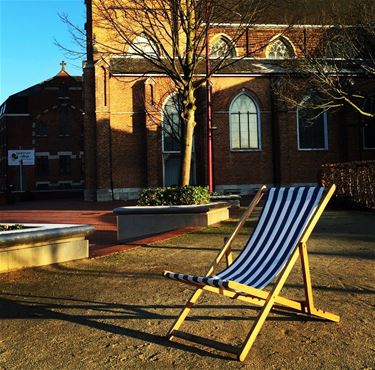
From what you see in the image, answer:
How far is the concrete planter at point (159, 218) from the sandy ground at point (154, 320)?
4.02m

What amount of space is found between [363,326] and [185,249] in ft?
14.7

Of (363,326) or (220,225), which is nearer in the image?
(363,326)

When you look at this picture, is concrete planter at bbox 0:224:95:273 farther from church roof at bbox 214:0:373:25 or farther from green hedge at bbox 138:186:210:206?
church roof at bbox 214:0:373:25

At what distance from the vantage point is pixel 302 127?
1238 inches

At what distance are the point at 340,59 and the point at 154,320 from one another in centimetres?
2075

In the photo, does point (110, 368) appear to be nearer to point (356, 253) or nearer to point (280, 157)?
point (356, 253)

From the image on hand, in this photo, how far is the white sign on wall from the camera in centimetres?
4259

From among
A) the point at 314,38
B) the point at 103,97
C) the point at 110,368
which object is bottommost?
the point at 110,368

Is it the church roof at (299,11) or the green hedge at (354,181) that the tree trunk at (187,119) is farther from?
the green hedge at (354,181)

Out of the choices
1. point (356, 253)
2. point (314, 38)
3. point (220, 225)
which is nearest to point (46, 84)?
point (314, 38)

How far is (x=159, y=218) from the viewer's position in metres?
11.7

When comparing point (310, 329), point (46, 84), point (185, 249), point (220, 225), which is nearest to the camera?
point (310, 329)

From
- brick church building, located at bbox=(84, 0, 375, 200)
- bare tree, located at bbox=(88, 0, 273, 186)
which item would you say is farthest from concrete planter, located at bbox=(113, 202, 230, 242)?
brick church building, located at bbox=(84, 0, 375, 200)

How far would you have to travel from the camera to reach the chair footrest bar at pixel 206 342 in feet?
11.9
